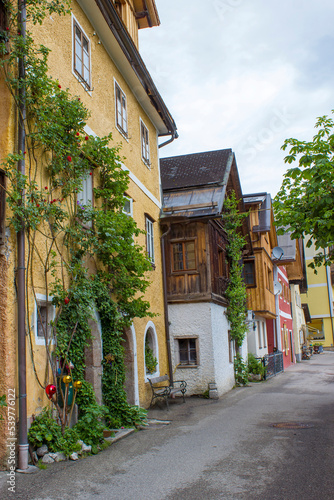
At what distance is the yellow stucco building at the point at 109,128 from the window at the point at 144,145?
0.09ft

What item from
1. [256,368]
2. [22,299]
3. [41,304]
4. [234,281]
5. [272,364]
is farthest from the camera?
[272,364]

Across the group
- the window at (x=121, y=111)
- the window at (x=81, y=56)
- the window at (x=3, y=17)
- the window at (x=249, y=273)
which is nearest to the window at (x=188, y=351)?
the window at (x=121, y=111)

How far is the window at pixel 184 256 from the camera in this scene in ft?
51.1

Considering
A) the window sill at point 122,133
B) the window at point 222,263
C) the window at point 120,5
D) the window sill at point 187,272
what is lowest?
the window sill at point 187,272

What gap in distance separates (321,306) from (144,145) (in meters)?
42.6

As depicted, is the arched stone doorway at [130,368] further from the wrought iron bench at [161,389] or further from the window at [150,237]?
the window at [150,237]

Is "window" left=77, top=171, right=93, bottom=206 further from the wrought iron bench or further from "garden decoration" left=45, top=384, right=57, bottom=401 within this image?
the wrought iron bench

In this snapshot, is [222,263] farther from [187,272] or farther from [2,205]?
[2,205]

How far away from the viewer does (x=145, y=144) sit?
46.0 feet

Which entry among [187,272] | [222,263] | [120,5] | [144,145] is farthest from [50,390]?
[222,263]

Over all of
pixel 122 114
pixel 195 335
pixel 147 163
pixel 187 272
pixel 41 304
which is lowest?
pixel 195 335

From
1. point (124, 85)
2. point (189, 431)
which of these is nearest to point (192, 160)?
point (124, 85)

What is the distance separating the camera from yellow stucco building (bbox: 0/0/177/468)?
696cm

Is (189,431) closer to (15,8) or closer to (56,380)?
(56,380)
